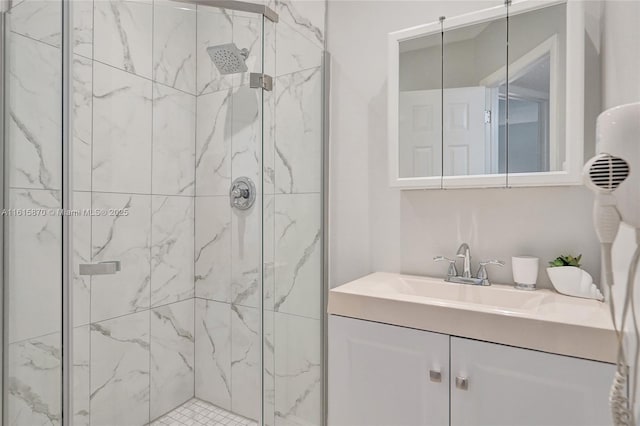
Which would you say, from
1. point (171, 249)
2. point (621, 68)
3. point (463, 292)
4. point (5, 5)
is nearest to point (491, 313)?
point (463, 292)

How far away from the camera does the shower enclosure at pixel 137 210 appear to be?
105 centimetres

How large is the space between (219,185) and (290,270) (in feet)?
1.45

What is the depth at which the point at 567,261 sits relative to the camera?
1.15 meters

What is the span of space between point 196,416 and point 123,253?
57 cm

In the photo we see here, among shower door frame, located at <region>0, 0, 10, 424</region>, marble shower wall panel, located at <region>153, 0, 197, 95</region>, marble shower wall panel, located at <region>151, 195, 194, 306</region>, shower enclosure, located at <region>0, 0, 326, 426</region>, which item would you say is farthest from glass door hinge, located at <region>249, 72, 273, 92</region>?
shower door frame, located at <region>0, 0, 10, 424</region>

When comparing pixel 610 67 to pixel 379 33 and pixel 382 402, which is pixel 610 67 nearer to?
pixel 379 33

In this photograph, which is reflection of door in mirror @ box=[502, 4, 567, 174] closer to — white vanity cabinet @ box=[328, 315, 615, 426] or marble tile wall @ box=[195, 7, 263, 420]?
white vanity cabinet @ box=[328, 315, 615, 426]

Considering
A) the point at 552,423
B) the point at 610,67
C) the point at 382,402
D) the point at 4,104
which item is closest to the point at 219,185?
the point at 4,104

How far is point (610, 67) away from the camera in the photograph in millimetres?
1043

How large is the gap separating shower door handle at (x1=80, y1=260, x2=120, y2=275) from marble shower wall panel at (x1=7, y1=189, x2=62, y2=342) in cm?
9

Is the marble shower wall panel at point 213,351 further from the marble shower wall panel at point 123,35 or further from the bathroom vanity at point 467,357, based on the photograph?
the marble shower wall panel at point 123,35

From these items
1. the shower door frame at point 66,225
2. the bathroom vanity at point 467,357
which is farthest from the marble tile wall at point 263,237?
the shower door frame at point 66,225

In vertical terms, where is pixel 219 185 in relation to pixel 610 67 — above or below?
below

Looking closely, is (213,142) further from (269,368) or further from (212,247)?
(269,368)
